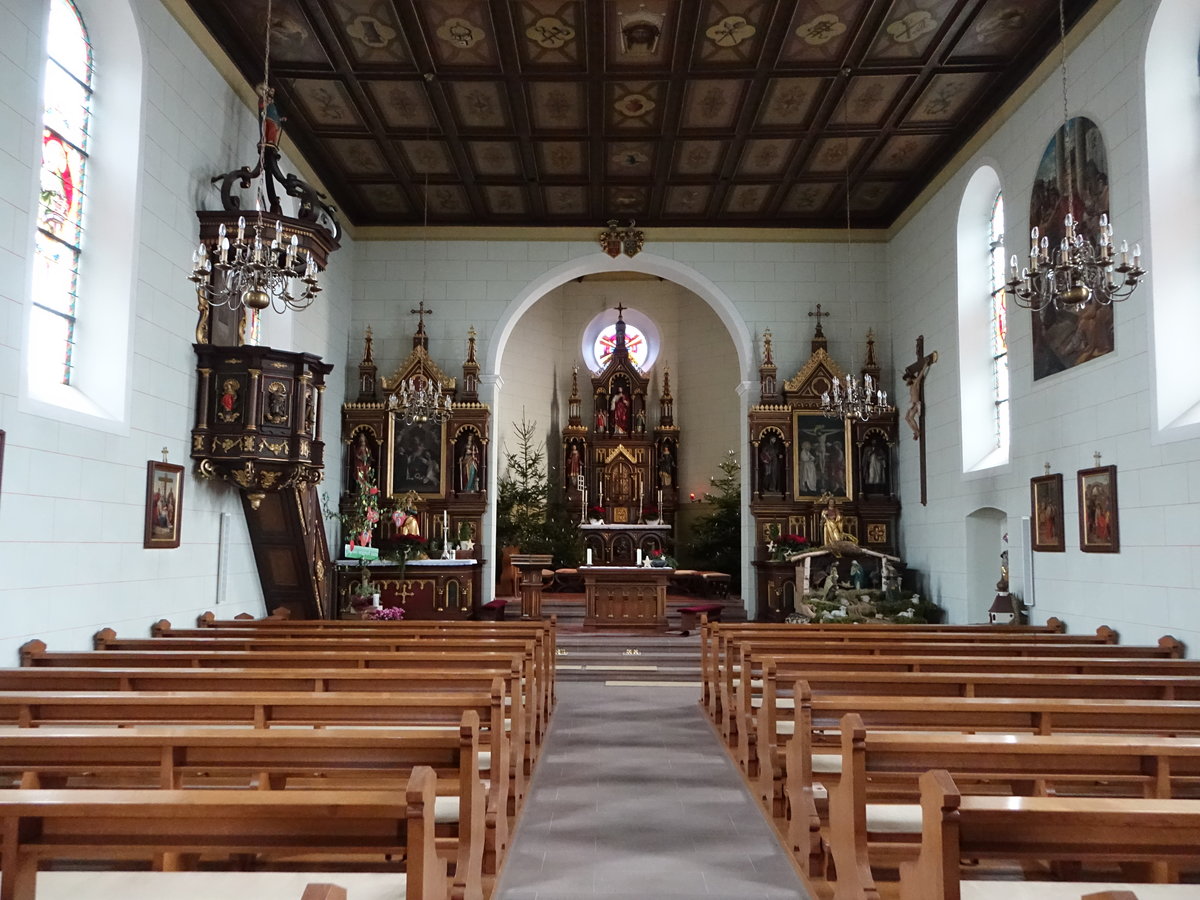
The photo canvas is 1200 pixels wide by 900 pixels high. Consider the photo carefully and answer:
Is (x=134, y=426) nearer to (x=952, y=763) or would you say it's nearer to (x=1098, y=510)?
(x=952, y=763)

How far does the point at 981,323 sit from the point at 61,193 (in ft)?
34.3

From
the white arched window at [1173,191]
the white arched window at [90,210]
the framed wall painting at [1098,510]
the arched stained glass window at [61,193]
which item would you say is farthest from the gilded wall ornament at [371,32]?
the framed wall painting at [1098,510]

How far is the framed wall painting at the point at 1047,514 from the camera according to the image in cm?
891

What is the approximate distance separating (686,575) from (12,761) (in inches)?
597

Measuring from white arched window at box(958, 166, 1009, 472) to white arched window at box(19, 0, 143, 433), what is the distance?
9718 mm

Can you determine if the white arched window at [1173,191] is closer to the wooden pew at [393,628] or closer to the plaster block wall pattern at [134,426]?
the wooden pew at [393,628]

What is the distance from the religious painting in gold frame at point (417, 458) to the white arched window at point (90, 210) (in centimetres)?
662

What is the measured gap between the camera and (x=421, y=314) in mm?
14461

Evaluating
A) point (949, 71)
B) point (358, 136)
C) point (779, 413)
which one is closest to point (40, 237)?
point (358, 136)

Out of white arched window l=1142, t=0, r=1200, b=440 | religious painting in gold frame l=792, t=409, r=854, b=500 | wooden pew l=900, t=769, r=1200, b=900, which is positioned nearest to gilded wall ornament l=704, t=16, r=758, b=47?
white arched window l=1142, t=0, r=1200, b=440

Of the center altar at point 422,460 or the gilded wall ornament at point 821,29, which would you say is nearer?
the gilded wall ornament at point 821,29

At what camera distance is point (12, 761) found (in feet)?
9.62

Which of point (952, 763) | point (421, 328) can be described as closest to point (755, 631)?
point (952, 763)

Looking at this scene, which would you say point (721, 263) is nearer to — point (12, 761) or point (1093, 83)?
point (1093, 83)
